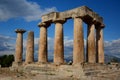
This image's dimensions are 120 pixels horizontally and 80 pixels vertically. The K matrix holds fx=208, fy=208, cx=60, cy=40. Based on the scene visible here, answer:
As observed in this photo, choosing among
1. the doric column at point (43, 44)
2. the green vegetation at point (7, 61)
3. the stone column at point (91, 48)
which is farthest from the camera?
the green vegetation at point (7, 61)

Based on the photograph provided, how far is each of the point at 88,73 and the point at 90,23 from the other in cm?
1141

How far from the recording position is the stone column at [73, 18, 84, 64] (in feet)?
98.2

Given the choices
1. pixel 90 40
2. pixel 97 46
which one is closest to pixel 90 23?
pixel 90 40

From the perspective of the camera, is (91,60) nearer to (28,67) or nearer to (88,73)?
(88,73)

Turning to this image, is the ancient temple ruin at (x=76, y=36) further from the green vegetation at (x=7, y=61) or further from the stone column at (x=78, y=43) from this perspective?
the green vegetation at (x=7, y=61)

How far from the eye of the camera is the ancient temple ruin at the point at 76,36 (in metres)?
30.6

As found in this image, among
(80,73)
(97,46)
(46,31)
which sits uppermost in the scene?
(46,31)

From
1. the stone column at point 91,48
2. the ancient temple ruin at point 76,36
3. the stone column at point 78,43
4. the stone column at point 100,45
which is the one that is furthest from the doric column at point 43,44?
the stone column at point 100,45

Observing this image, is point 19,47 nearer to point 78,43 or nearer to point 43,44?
point 43,44

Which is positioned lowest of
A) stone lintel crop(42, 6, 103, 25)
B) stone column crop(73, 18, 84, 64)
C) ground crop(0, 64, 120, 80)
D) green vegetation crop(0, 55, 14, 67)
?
ground crop(0, 64, 120, 80)

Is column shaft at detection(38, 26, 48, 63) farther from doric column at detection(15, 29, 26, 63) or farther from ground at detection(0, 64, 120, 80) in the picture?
doric column at detection(15, 29, 26, 63)

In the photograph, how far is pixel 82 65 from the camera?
26797 millimetres

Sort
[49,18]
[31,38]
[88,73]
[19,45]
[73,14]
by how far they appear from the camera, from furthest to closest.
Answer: [19,45], [31,38], [49,18], [73,14], [88,73]

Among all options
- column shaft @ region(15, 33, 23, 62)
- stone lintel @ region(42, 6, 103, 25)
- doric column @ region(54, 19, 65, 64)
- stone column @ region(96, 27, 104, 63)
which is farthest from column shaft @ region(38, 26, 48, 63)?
stone column @ region(96, 27, 104, 63)
